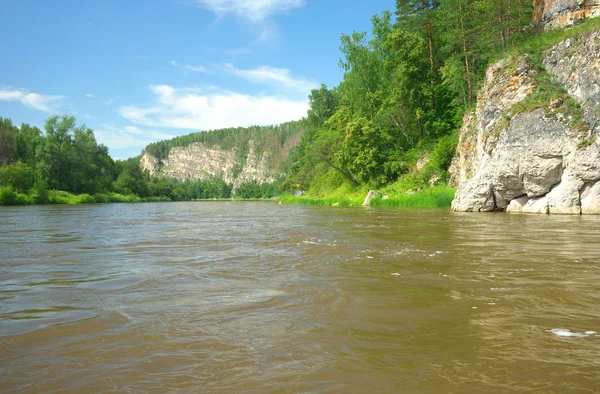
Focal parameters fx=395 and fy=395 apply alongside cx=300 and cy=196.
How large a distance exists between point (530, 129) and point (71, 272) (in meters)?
21.4

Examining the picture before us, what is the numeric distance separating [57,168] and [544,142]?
7802cm

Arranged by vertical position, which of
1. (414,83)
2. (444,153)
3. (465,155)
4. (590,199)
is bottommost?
(590,199)

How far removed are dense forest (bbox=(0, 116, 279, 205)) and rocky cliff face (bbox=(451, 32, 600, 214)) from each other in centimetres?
5611

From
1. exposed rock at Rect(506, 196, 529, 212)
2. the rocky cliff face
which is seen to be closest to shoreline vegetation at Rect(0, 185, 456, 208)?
the rocky cliff face

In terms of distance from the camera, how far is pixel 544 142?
19531mm

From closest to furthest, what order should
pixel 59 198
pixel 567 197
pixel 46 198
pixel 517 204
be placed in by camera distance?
pixel 567 197 < pixel 517 204 < pixel 46 198 < pixel 59 198

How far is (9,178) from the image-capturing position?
57156 millimetres

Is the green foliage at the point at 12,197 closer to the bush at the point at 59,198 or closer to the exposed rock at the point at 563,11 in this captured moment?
the bush at the point at 59,198

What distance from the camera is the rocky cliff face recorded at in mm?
18062

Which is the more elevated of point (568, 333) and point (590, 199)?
point (590, 199)

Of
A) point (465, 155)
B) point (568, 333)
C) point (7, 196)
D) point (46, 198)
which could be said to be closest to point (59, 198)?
point (46, 198)

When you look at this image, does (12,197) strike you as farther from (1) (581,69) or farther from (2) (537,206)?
(1) (581,69)

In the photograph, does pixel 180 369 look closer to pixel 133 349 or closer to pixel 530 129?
pixel 133 349

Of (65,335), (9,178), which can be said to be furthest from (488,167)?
(9,178)
